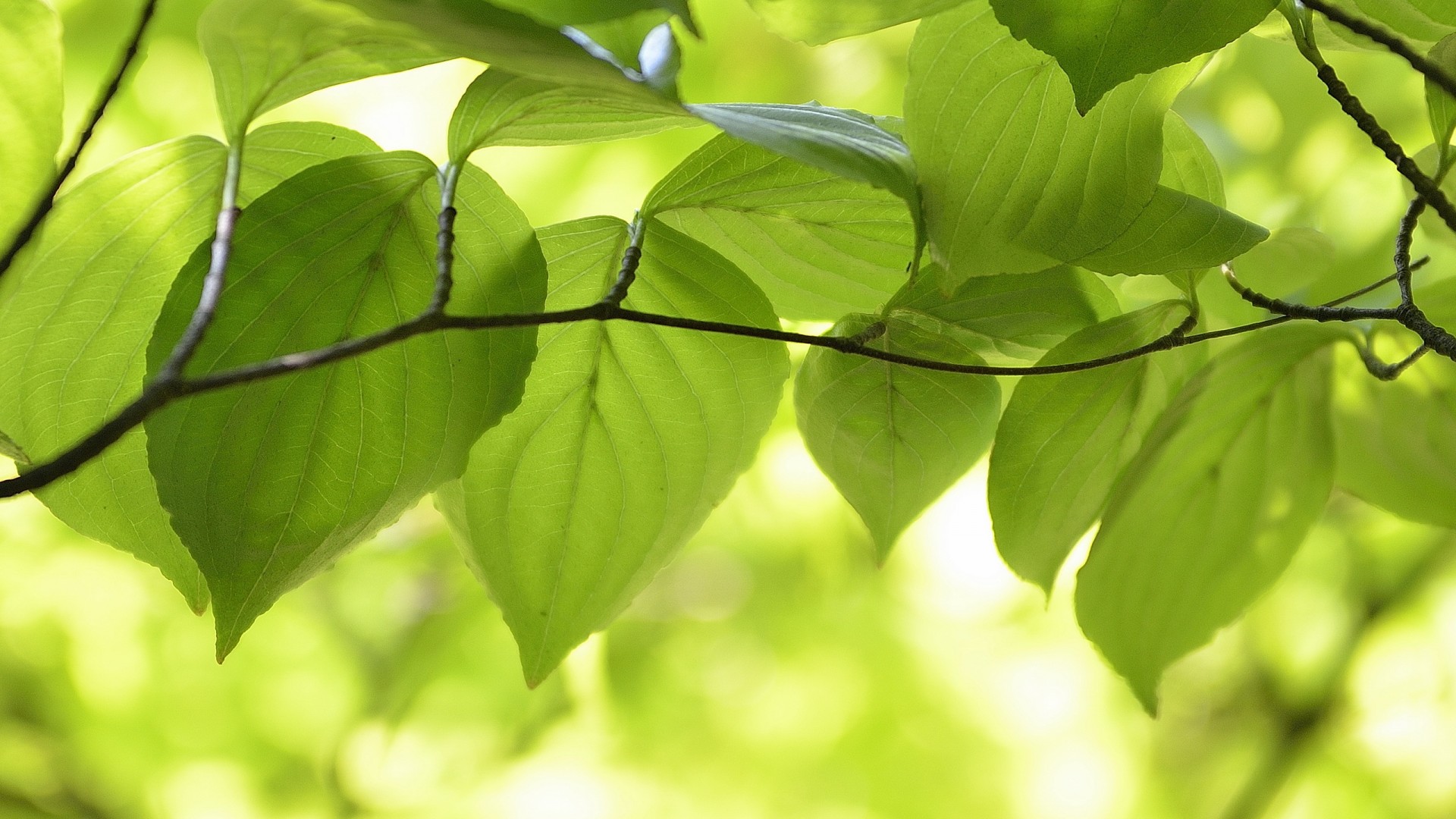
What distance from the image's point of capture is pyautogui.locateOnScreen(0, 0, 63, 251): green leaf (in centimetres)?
19

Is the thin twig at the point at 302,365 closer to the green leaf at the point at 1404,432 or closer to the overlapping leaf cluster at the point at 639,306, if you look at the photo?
the overlapping leaf cluster at the point at 639,306

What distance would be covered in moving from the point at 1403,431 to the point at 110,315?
14.4 inches

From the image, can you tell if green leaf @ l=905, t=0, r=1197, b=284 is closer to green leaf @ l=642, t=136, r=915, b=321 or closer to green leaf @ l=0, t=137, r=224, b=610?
green leaf @ l=642, t=136, r=915, b=321

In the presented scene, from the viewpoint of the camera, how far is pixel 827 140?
171mm

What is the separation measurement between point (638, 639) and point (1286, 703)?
1.95 feet

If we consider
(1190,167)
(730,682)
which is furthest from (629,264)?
(730,682)

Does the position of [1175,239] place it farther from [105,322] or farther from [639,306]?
[105,322]

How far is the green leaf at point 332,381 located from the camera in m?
0.20

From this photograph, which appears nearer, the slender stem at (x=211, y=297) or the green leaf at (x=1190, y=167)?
the slender stem at (x=211, y=297)

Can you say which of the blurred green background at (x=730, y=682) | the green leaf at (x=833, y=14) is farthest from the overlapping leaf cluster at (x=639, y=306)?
the blurred green background at (x=730, y=682)

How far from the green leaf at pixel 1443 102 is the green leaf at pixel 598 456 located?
16cm

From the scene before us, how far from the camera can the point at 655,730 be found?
0.84 m

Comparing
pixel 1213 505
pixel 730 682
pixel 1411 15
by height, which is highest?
pixel 1411 15

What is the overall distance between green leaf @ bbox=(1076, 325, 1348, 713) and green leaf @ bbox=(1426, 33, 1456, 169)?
0.06 meters
